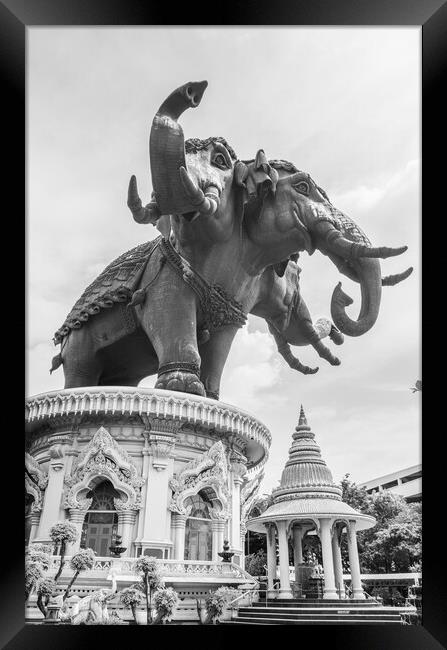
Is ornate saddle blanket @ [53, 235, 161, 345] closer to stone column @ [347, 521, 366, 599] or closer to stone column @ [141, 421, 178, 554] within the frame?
→ stone column @ [141, 421, 178, 554]

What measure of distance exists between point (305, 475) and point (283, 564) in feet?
6.65

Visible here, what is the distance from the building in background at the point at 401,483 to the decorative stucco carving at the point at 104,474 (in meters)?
25.0

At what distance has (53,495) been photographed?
11.3 m

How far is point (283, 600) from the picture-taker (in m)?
11.4

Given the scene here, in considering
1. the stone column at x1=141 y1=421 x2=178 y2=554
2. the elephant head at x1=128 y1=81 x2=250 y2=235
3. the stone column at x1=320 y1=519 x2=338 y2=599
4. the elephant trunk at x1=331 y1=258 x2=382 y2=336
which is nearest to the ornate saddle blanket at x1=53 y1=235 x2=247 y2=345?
the elephant head at x1=128 y1=81 x2=250 y2=235

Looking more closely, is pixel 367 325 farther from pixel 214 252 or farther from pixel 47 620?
pixel 47 620

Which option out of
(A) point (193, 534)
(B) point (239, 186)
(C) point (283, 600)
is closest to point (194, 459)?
(A) point (193, 534)

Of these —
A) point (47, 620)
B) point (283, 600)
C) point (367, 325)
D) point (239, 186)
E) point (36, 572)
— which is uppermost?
point (239, 186)

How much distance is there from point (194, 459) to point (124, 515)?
177 cm

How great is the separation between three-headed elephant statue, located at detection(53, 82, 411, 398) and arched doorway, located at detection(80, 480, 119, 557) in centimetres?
237

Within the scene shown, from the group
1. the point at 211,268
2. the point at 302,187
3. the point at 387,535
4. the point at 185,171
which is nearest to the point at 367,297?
the point at 302,187

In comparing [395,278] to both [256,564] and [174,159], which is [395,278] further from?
[256,564]

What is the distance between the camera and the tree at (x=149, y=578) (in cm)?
848

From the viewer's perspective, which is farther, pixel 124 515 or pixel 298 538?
pixel 298 538
